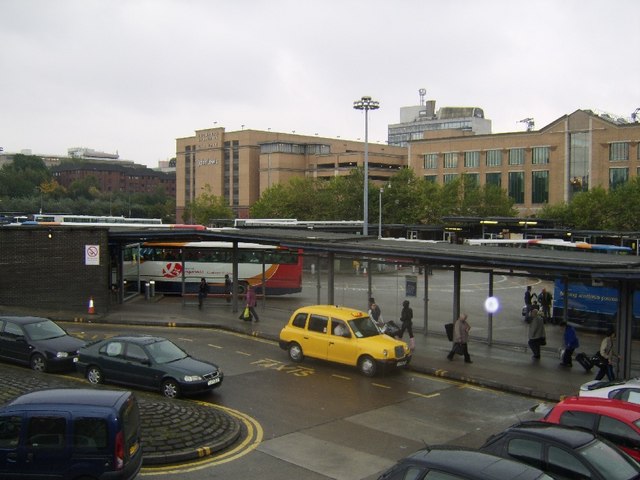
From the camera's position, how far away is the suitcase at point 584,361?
61.2ft

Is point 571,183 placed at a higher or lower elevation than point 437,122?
lower

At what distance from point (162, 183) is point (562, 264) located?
183 meters

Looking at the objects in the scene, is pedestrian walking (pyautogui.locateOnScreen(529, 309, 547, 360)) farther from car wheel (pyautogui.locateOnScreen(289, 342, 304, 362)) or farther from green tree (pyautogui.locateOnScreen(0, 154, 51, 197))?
green tree (pyautogui.locateOnScreen(0, 154, 51, 197))

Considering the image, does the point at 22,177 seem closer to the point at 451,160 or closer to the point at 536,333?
the point at 451,160

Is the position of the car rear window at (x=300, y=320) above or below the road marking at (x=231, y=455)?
above

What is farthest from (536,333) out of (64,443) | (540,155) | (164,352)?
(540,155)

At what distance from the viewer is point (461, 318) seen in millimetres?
20031

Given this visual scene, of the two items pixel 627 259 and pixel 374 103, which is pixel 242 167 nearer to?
pixel 374 103

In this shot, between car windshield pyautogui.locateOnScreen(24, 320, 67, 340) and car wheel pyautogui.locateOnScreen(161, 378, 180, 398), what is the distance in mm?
4841

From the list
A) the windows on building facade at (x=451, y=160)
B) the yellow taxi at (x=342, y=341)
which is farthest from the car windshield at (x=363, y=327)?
the windows on building facade at (x=451, y=160)

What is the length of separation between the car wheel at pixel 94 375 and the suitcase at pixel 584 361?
13401mm

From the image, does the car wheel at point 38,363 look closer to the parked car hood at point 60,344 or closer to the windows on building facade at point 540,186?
the parked car hood at point 60,344

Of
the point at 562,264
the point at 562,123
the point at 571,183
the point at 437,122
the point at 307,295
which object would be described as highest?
the point at 437,122

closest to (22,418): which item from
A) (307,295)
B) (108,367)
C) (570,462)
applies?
(108,367)
